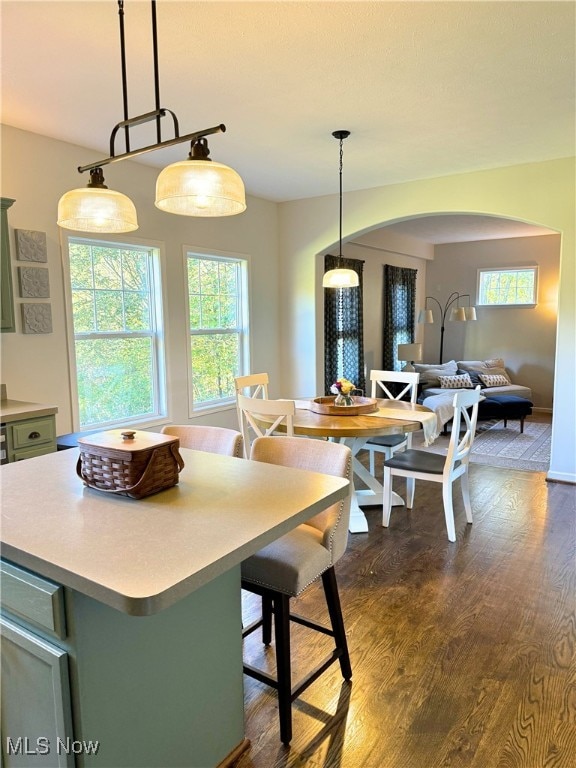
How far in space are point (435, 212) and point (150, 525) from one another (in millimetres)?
4307

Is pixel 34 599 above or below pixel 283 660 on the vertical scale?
above

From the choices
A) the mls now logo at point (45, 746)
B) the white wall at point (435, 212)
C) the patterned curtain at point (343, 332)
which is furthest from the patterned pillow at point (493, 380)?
the mls now logo at point (45, 746)

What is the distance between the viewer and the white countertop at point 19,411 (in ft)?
9.26

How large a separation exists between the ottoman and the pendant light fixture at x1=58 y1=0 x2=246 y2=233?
19.2 feet

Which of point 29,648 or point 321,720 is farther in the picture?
point 321,720

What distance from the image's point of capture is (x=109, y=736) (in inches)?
48.7

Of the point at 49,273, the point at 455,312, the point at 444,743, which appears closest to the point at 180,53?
the point at 49,273

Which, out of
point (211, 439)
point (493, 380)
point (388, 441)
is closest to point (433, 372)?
point (493, 380)

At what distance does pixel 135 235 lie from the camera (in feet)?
13.5

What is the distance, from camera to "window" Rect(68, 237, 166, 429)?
3.87 m

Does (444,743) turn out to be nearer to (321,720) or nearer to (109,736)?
(321,720)

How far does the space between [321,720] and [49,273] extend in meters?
3.18

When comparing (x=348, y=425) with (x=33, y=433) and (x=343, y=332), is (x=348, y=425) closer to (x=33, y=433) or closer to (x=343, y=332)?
(x=33, y=433)

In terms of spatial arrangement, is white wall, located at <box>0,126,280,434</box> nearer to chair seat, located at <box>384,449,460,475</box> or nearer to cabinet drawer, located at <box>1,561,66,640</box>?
chair seat, located at <box>384,449,460,475</box>
